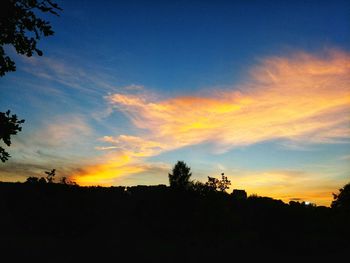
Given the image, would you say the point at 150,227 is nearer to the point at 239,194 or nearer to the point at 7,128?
the point at 239,194

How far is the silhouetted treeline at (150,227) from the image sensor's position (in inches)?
1021

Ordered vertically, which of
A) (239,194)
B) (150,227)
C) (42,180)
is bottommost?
(150,227)

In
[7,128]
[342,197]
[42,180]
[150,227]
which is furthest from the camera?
[342,197]

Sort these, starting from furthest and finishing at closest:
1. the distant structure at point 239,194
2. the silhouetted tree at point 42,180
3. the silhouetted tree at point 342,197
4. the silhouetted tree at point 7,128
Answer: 1. the silhouetted tree at point 342,197
2. the distant structure at point 239,194
3. the silhouetted tree at point 42,180
4. the silhouetted tree at point 7,128

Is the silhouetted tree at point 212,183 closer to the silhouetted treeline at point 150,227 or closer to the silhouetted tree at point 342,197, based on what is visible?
the silhouetted treeline at point 150,227

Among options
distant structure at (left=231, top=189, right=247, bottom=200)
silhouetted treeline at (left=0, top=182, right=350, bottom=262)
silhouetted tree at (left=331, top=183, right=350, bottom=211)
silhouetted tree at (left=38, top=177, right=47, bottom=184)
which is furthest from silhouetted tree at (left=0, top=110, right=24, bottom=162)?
silhouetted tree at (left=331, top=183, right=350, bottom=211)

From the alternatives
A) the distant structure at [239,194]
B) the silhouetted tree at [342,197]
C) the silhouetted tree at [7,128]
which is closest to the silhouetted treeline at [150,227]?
the distant structure at [239,194]

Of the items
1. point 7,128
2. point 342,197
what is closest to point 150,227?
point 7,128

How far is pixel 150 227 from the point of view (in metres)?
31.6

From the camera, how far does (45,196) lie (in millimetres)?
32125

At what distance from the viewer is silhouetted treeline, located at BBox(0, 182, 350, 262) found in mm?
25922

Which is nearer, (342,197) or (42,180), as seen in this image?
(42,180)

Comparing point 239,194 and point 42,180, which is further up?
point 239,194

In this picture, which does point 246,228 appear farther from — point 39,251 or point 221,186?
point 39,251
